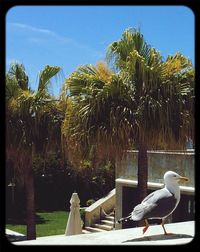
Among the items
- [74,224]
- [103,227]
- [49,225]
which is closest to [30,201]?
[74,224]

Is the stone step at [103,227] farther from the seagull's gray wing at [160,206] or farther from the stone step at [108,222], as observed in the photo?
the seagull's gray wing at [160,206]

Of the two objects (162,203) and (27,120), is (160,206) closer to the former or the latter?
(162,203)

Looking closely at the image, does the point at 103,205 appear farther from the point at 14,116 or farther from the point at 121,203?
the point at 14,116

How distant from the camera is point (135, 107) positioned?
30.8 feet

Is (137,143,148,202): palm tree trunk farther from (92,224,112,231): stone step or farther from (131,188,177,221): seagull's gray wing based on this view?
(92,224,112,231): stone step

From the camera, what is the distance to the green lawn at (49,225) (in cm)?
1630

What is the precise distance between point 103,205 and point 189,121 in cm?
1075

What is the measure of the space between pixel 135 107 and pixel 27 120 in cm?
309

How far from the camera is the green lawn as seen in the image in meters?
16.3

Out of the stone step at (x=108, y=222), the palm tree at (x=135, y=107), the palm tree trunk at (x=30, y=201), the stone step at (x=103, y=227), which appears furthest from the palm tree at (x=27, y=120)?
the stone step at (x=108, y=222)

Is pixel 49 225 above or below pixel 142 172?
below

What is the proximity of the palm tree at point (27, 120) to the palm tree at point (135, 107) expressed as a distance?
5.09 feet
